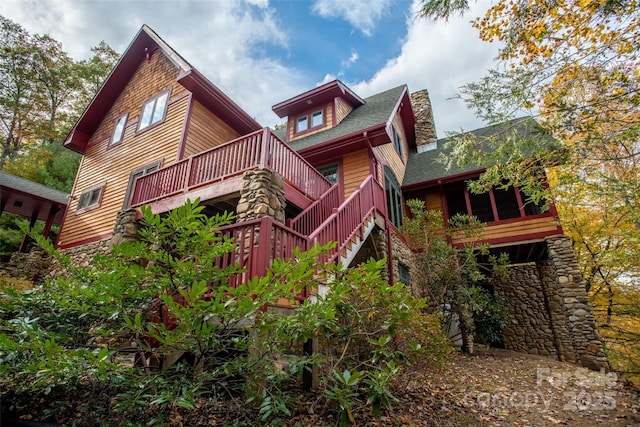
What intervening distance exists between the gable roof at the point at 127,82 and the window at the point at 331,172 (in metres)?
3.04

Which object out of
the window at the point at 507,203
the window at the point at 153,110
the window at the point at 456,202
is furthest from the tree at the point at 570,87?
the window at the point at 153,110

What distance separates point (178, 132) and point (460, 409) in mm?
9629

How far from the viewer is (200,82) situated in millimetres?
9125

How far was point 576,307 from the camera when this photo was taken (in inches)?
309

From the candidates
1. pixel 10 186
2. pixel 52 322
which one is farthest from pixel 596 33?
pixel 10 186

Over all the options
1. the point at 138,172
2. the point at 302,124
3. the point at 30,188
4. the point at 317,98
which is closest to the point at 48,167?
the point at 30,188

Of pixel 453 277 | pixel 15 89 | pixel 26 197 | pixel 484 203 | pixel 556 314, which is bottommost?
pixel 556 314

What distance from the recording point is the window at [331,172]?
30.5 feet

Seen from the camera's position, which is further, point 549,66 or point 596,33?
point 549,66

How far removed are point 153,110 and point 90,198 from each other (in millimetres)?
3817

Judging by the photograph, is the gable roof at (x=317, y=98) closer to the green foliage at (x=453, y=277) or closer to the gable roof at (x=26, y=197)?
the green foliage at (x=453, y=277)

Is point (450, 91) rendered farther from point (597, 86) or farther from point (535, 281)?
point (535, 281)

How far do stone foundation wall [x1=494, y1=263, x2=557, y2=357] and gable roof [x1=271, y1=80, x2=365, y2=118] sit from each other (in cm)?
903

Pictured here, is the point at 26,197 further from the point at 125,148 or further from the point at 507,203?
the point at 507,203
